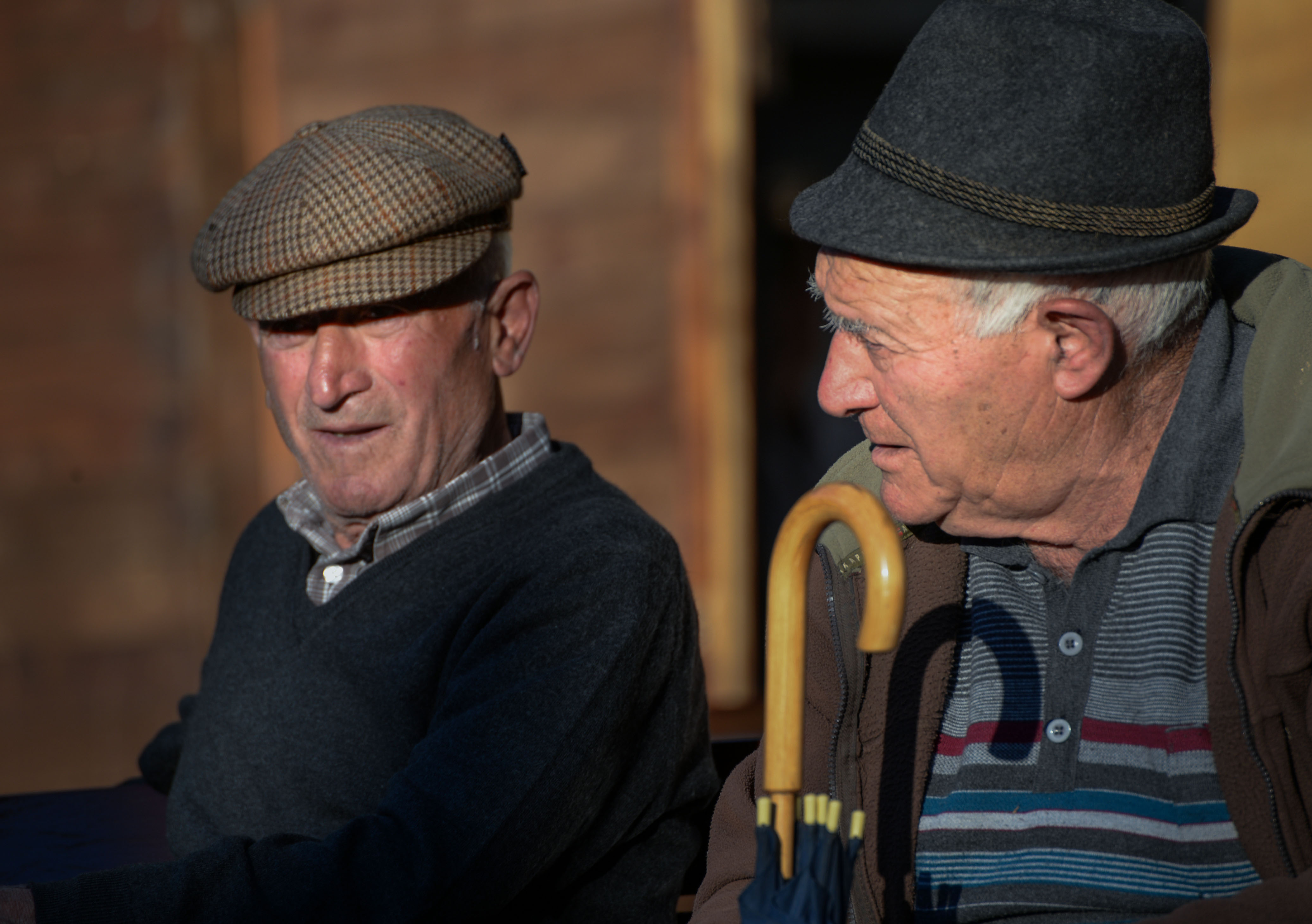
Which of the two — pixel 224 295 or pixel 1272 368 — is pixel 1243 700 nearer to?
pixel 1272 368

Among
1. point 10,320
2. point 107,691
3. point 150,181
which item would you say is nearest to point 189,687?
point 107,691

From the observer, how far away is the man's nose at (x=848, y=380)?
4.81 feet

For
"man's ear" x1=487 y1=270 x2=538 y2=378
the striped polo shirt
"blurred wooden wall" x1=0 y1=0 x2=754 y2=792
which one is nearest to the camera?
the striped polo shirt

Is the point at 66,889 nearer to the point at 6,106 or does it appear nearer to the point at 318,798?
the point at 318,798

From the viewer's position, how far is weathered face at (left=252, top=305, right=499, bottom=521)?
1885 mm

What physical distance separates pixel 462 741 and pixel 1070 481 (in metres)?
0.79

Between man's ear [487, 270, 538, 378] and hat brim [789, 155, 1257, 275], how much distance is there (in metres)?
0.75

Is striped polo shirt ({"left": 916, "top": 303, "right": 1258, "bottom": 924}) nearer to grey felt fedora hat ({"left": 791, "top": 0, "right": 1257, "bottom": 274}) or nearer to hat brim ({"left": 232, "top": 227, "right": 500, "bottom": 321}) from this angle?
grey felt fedora hat ({"left": 791, "top": 0, "right": 1257, "bottom": 274})

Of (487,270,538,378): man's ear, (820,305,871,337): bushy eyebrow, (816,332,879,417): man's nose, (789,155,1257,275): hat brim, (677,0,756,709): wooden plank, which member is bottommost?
(677,0,756,709): wooden plank

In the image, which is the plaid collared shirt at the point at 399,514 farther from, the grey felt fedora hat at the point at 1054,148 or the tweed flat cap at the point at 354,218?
the grey felt fedora hat at the point at 1054,148

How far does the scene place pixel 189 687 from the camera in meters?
4.98

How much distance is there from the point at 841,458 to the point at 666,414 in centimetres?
270

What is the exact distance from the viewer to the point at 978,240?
1318 millimetres

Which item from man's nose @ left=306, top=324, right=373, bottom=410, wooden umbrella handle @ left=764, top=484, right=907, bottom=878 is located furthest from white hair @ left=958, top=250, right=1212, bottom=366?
man's nose @ left=306, top=324, right=373, bottom=410
